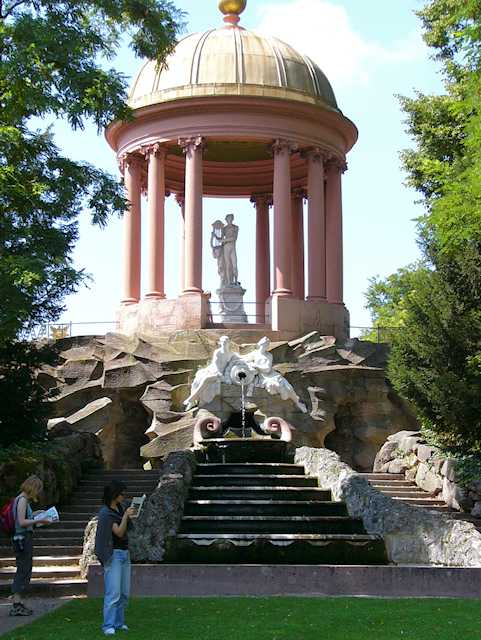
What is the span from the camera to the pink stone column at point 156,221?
119 ft

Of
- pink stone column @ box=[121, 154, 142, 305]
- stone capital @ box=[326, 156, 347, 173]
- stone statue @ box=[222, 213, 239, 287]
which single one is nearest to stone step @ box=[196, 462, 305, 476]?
pink stone column @ box=[121, 154, 142, 305]

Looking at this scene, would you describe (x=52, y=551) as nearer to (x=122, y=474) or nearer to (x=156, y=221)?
(x=122, y=474)

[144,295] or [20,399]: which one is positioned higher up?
[144,295]

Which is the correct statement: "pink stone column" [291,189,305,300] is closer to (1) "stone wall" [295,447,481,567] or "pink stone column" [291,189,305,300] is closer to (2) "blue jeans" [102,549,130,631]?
(1) "stone wall" [295,447,481,567]

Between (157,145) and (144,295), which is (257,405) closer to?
(144,295)

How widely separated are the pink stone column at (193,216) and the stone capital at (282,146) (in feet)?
8.63

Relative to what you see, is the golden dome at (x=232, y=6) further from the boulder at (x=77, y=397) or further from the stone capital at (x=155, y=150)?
the boulder at (x=77, y=397)

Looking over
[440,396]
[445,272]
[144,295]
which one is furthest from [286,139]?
[440,396]

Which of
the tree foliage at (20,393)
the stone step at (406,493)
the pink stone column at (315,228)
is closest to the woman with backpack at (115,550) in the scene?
the tree foliage at (20,393)

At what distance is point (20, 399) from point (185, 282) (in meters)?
15.4

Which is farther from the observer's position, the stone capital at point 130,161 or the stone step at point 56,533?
the stone capital at point 130,161

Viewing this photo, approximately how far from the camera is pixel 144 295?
36375 mm

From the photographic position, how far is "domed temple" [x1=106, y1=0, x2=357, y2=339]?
118 feet

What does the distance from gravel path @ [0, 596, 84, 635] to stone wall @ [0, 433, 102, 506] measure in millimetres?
4501
